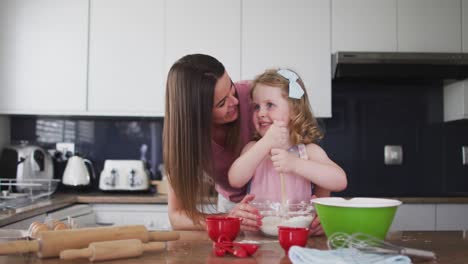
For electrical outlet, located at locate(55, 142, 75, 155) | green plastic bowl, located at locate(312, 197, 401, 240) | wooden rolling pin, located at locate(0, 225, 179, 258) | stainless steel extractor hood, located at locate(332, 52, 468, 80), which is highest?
stainless steel extractor hood, located at locate(332, 52, 468, 80)

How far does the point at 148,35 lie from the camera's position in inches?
108

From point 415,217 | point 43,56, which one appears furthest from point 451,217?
point 43,56

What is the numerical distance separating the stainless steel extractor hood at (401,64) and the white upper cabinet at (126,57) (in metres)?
1.02

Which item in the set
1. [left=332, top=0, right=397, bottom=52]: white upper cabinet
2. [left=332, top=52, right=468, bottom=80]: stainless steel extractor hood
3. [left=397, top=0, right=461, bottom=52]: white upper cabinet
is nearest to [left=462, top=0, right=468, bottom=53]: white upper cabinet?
[left=397, top=0, right=461, bottom=52]: white upper cabinet

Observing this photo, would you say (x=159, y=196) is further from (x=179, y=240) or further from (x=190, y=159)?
(x=179, y=240)

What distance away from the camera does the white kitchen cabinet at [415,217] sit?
2.59m

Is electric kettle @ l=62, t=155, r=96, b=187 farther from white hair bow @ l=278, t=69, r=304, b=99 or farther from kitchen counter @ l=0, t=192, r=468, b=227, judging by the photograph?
white hair bow @ l=278, t=69, r=304, b=99

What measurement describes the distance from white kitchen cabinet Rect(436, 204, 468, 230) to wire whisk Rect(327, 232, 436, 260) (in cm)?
191

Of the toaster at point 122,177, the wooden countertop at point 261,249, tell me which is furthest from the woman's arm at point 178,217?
the toaster at point 122,177

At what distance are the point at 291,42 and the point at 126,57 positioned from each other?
0.94 meters

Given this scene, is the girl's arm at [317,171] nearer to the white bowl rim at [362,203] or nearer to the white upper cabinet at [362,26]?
the white bowl rim at [362,203]

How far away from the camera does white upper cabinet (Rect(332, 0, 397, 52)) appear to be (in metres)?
2.75

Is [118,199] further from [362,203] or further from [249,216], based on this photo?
[362,203]

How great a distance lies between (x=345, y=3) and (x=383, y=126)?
0.80 meters
